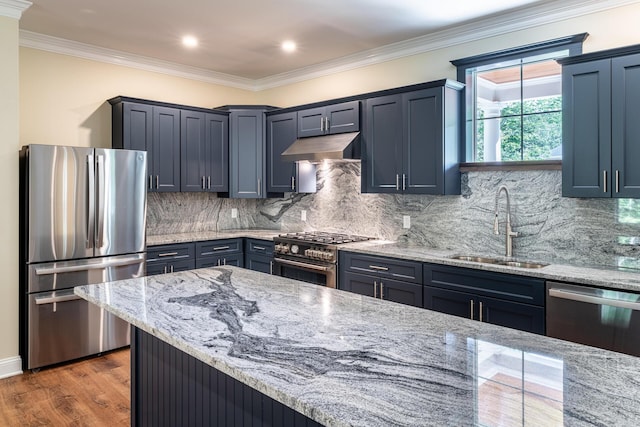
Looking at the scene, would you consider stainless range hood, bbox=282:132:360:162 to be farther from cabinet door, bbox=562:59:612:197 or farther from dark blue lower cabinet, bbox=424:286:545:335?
cabinet door, bbox=562:59:612:197

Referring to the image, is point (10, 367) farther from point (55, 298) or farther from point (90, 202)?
point (90, 202)

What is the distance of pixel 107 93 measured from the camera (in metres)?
4.64

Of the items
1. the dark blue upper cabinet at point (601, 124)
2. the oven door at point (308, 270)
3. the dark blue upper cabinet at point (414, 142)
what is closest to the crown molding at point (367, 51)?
the dark blue upper cabinet at point (414, 142)

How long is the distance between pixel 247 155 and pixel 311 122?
37.1 inches

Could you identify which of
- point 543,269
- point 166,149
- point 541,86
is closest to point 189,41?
point 166,149

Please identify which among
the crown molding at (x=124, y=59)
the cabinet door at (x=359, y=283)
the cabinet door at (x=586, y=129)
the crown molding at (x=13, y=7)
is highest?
the crown molding at (x=124, y=59)

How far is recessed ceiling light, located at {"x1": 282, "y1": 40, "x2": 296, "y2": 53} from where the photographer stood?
433cm

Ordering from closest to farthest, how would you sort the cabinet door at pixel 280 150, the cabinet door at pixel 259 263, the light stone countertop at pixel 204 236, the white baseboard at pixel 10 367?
the white baseboard at pixel 10 367
the light stone countertop at pixel 204 236
the cabinet door at pixel 259 263
the cabinet door at pixel 280 150

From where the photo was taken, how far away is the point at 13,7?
11.1 feet

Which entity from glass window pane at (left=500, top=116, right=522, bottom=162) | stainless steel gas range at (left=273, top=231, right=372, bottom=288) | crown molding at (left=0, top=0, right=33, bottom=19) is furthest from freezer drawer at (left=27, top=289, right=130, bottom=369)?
glass window pane at (left=500, top=116, right=522, bottom=162)

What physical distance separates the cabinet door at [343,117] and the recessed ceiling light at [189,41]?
54.7 inches

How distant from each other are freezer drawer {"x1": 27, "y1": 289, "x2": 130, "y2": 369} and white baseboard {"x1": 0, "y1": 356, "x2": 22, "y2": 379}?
75 millimetres

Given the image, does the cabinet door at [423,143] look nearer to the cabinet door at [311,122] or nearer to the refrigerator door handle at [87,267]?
the cabinet door at [311,122]

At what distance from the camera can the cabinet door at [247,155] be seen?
5.22m
